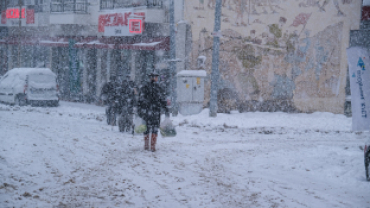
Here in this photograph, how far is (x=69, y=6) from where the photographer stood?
25.4 m

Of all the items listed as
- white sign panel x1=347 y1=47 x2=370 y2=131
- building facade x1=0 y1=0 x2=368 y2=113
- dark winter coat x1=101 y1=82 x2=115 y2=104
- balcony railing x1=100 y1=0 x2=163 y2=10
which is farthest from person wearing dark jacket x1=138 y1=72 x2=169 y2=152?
balcony railing x1=100 y1=0 x2=163 y2=10

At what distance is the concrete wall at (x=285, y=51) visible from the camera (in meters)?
19.8

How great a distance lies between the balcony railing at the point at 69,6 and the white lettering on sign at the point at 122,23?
258 centimetres

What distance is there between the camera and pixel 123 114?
1317cm

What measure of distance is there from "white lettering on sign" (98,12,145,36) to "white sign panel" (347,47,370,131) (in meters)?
14.2

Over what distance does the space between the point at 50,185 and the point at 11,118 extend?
10.0 meters

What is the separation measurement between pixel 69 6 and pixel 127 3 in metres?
4.72

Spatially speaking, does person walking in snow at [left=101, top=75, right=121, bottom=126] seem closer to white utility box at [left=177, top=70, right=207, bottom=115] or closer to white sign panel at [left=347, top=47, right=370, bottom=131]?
white utility box at [left=177, top=70, right=207, bottom=115]

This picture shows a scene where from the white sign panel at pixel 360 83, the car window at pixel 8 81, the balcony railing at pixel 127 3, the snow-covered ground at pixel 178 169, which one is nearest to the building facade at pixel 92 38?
the balcony railing at pixel 127 3

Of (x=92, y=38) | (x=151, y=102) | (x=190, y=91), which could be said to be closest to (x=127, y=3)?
(x=92, y=38)

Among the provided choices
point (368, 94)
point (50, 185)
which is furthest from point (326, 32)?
point (50, 185)

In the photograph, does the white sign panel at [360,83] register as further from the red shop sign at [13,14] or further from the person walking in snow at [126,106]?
the red shop sign at [13,14]

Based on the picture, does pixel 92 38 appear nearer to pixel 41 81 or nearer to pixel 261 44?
pixel 41 81

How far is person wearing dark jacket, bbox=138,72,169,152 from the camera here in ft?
33.3
